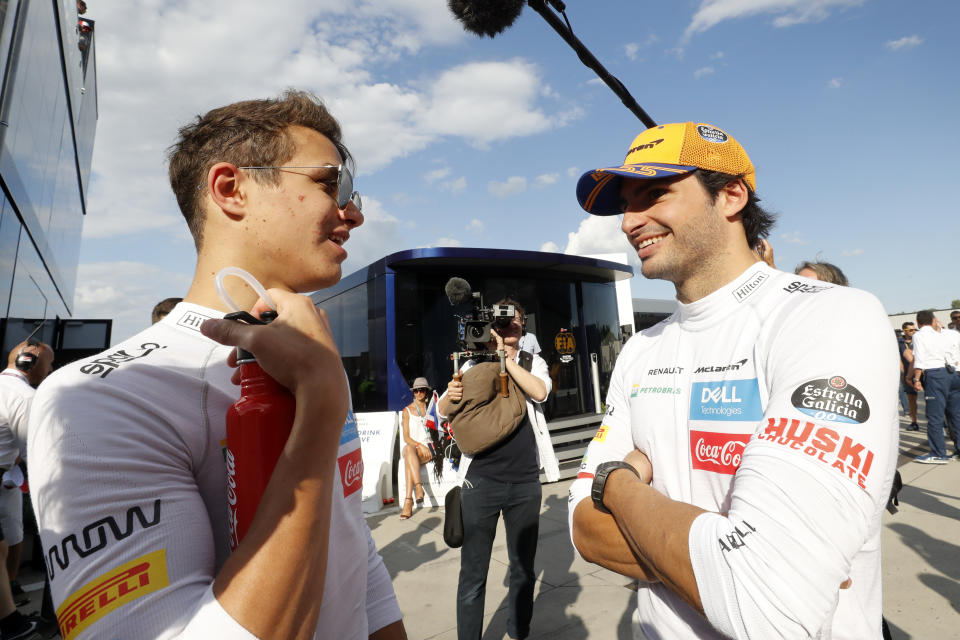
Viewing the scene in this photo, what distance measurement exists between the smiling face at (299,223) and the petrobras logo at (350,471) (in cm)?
46

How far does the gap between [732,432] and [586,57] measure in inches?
91.5

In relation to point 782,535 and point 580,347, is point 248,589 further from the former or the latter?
point 580,347

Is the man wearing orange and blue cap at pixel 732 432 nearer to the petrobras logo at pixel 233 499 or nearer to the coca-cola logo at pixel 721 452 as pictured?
the coca-cola logo at pixel 721 452

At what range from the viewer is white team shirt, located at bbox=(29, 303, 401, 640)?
2.24 feet

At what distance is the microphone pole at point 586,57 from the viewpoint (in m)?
2.61

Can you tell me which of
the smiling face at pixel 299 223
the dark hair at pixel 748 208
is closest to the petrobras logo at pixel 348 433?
the smiling face at pixel 299 223

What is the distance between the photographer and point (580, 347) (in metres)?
10.1

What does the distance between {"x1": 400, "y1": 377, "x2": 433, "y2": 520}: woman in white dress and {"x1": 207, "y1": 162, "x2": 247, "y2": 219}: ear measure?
20.2ft

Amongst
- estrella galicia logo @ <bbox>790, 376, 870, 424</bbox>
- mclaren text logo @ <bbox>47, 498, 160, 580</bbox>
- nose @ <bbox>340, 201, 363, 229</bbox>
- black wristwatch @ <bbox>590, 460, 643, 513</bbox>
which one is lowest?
black wristwatch @ <bbox>590, 460, 643, 513</bbox>

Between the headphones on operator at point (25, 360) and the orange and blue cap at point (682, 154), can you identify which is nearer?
the orange and blue cap at point (682, 154)

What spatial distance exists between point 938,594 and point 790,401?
166 inches

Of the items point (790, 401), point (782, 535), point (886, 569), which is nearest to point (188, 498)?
point (782, 535)

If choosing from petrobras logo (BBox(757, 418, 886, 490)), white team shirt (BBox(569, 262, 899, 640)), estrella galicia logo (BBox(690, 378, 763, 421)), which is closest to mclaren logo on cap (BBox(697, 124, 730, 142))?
white team shirt (BBox(569, 262, 899, 640))

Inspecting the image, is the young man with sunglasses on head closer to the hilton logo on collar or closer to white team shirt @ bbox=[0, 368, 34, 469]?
the hilton logo on collar
